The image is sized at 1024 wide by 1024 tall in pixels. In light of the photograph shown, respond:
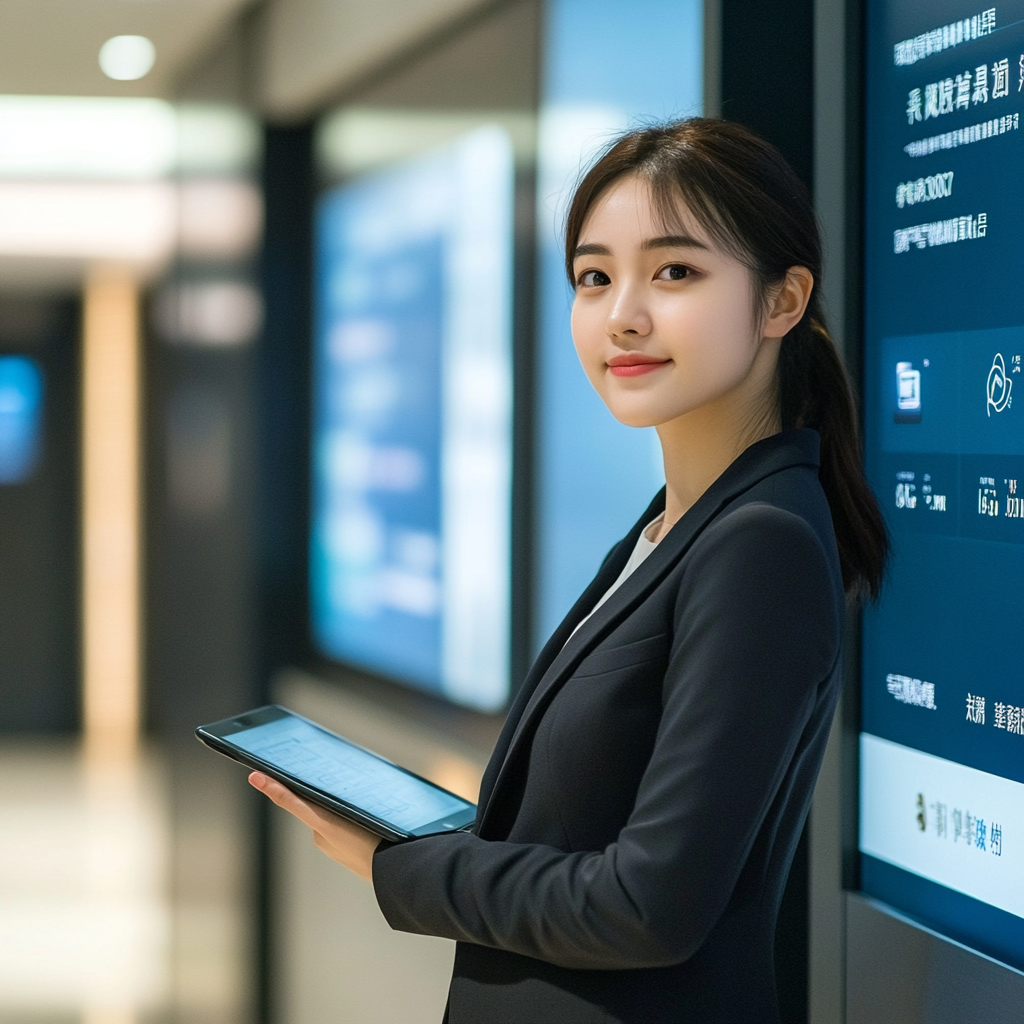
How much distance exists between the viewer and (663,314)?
1.10m

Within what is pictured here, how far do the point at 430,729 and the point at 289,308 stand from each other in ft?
5.43

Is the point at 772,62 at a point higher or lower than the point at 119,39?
lower

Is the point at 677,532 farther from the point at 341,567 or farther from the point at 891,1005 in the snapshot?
the point at 341,567

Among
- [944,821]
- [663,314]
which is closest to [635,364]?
[663,314]

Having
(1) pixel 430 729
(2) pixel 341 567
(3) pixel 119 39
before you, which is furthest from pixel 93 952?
(3) pixel 119 39

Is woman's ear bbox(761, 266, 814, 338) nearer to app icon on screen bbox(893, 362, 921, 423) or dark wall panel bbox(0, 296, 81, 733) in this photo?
app icon on screen bbox(893, 362, 921, 423)

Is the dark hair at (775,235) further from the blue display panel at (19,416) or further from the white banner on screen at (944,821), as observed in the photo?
the blue display panel at (19,416)

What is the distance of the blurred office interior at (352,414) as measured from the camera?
2154 millimetres

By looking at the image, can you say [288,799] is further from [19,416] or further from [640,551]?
[19,416]

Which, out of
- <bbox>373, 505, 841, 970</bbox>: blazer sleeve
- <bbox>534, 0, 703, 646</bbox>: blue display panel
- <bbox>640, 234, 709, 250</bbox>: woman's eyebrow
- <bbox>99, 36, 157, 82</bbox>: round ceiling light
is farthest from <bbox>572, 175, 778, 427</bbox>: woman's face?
<bbox>99, 36, 157, 82</bbox>: round ceiling light

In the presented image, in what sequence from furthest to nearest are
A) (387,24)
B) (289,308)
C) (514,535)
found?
A: 1. (289,308)
2. (387,24)
3. (514,535)

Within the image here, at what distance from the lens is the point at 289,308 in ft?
13.8

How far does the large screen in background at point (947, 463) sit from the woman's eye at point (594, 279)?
0.52 metres

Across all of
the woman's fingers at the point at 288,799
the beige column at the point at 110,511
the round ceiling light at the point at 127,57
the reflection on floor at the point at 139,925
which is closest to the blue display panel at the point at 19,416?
the beige column at the point at 110,511
